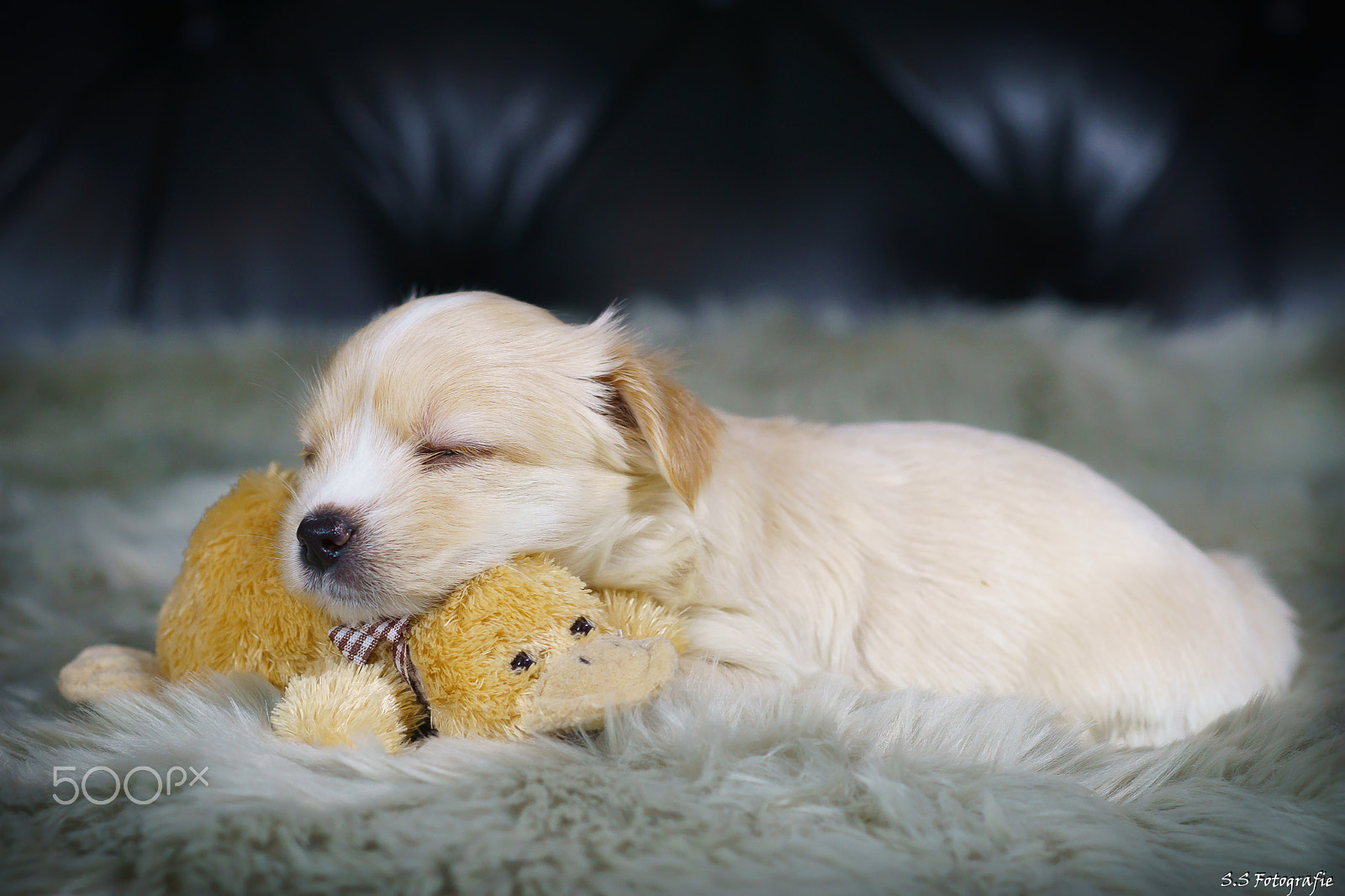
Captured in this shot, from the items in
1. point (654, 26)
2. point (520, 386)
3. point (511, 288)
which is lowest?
point (520, 386)

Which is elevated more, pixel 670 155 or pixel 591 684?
pixel 670 155

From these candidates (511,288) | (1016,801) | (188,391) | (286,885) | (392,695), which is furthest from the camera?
(511,288)

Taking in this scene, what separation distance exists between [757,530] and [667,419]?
7.3 inches

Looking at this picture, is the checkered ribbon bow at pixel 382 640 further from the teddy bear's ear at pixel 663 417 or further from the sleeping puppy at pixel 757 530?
the teddy bear's ear at pixel 663 417

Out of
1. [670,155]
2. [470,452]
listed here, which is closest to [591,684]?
[470,452]

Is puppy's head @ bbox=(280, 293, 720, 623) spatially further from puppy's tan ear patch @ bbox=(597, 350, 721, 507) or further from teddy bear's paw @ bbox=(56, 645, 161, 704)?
teddy bear's paw @ bbox=(56, 645, 161, 704)

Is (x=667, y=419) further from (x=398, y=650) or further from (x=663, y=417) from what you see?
(x=398, y=650)

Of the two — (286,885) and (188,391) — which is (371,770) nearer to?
(286,885)

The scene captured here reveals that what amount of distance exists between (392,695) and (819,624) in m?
0.44

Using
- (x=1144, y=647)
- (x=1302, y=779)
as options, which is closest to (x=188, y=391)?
(x=1144, y=647)

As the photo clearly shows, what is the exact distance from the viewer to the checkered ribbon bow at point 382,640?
0.82m

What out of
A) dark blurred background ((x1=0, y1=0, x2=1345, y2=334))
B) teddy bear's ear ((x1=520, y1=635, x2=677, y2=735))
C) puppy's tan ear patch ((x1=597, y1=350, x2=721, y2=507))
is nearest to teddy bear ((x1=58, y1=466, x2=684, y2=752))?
teddy bear's ear ((x1=520, y1=635, x2=677, y2=735))

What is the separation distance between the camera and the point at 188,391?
186 centimetres

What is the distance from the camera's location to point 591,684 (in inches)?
28.9
